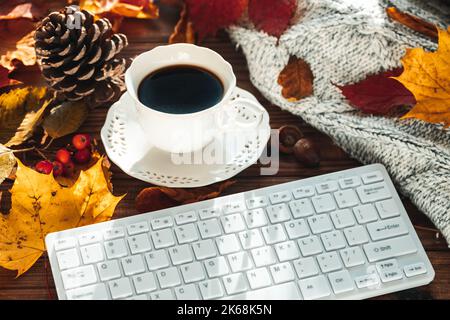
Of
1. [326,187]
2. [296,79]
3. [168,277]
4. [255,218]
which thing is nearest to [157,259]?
[168,277]

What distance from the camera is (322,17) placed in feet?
3.00

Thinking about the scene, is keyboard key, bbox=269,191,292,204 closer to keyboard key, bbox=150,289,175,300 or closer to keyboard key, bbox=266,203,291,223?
keyboard key, bbox=266,203,291,223

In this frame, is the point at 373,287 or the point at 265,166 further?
the point at 265,166

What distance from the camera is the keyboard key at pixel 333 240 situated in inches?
31.0

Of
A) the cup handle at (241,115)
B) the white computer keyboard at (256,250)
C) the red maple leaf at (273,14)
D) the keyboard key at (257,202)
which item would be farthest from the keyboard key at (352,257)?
the red maple leaf at (273,14)

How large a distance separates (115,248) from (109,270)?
0.03m

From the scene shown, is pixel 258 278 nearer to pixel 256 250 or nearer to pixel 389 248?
pixel 256 250

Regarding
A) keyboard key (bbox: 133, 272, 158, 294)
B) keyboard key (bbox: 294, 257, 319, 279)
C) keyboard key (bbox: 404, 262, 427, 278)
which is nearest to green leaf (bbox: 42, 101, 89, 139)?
keyboard key (bbox: 133, 272, 158, 294)

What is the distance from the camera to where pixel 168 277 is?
75 centimetres

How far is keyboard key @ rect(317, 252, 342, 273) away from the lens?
770 millimetres

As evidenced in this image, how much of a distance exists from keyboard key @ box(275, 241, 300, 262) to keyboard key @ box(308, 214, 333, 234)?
1.3 inches

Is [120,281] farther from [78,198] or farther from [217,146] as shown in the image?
[217,146]
